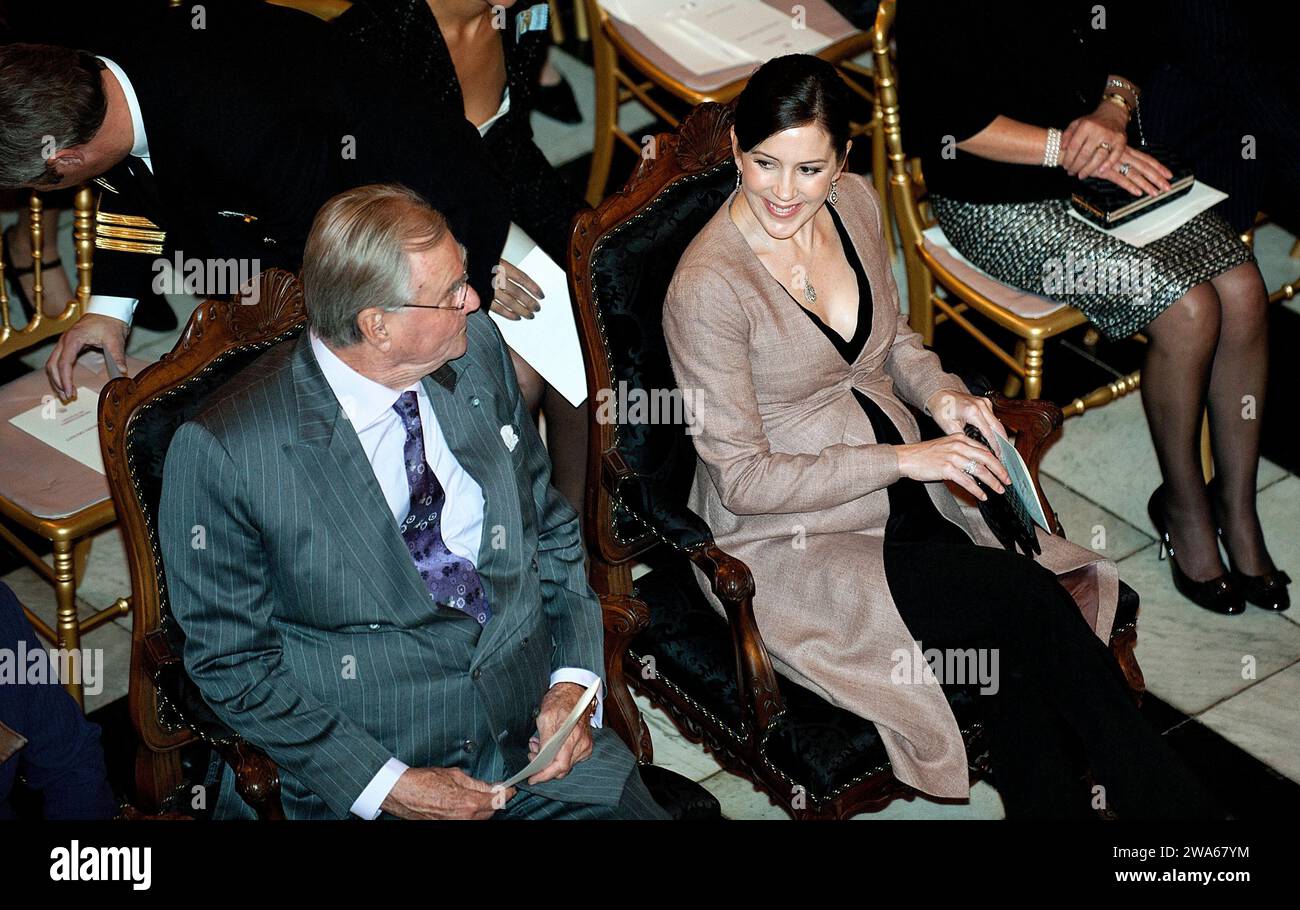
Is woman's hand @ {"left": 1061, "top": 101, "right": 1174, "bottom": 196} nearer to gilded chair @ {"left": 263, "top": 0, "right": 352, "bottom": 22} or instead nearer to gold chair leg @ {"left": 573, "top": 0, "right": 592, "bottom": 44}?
gilded chair @ {"left": 263, "top": 0, "right": 352, "bottom": 22}

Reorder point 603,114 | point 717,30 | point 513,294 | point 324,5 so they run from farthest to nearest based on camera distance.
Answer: point 603,114
point 717,30
point 324,5
point 513,294

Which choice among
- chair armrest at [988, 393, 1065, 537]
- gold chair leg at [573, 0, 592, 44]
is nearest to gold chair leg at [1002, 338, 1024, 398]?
chair armrest at [988, 393, 1065, 537]

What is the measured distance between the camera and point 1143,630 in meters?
3.90

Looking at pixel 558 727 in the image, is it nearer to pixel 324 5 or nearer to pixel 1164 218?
pixel 1164 218

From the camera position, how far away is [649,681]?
3236 mm

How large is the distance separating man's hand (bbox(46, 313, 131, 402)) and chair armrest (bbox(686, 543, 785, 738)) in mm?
1327

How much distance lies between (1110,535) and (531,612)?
1922 millimetres

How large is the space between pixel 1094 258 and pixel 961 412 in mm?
876

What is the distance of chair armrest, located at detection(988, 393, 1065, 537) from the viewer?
3.22 metres

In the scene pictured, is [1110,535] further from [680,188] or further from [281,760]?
[281,760]

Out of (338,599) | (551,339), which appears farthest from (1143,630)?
(338,599)

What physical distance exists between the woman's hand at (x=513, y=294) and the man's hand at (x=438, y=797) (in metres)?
1.18

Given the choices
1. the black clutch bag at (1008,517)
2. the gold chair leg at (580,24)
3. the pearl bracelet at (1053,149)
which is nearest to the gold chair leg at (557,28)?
the gold chair leg at (580,24)

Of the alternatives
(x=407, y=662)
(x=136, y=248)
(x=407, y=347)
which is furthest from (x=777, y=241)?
(x=136, y=248)
